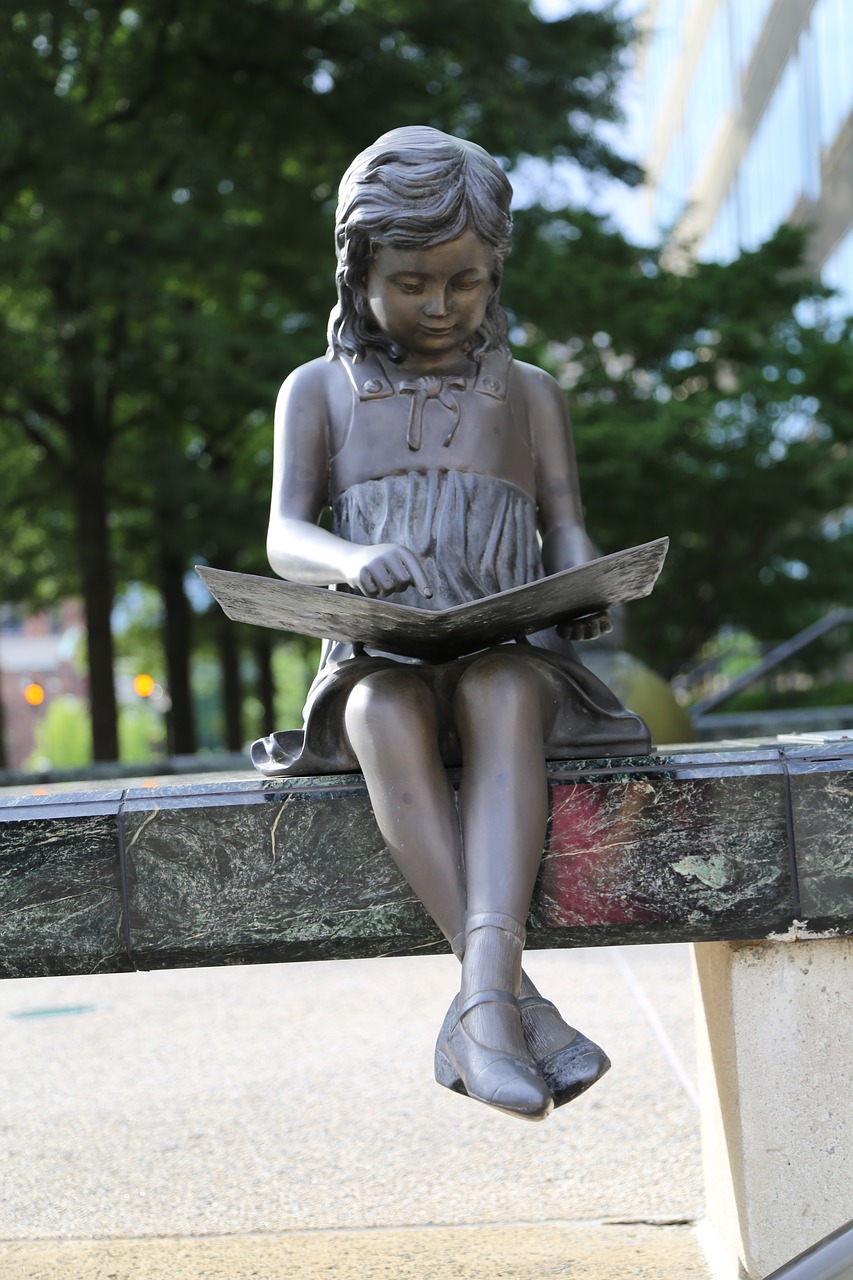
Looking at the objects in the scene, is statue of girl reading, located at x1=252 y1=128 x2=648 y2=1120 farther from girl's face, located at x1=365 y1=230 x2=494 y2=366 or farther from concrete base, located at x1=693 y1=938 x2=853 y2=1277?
concrete base, located at x1=693 y1=938 x2=853 y2=1277

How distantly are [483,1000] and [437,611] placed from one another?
26.1 inches

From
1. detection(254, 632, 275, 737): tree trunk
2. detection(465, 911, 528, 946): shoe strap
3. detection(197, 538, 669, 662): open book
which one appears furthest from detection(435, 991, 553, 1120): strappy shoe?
detection(254, 632, 275, 737): tree trunk

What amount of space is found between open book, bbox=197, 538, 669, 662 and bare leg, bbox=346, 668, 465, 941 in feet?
0.41

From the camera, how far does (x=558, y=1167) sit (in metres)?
4.21

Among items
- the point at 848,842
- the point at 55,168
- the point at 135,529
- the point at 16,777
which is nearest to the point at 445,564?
the point at 848,842

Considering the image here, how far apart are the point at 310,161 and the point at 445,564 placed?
1211 centimetres

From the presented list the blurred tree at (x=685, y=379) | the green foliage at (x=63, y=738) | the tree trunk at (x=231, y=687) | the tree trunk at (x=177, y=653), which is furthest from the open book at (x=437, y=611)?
the green foliage at (x=63, y=738)

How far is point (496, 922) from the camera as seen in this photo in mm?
2545

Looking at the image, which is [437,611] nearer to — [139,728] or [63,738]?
[139,728]

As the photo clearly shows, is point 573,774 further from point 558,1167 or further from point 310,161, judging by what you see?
point 310,161

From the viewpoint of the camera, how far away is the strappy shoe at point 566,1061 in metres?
2.45

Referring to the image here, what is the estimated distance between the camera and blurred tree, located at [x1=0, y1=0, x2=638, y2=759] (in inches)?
484

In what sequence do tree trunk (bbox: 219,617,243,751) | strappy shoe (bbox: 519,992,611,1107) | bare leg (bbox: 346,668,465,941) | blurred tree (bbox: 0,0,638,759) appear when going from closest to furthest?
strappy shoe (bbox: 519,992,611,1107) → bare leg (bbox: 346,668,465,941) → blurred tree (bbox: 0,0,638,759) → tree trunk (bbox: 219,617,243,751)

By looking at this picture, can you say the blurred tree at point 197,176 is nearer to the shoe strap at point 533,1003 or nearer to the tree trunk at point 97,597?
the tree trunk at point 97,597
